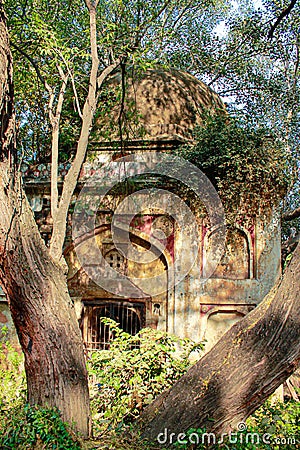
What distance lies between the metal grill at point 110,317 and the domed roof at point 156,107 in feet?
9.89

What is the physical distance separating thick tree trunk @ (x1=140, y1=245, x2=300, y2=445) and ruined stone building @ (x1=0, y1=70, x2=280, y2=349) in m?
4.23

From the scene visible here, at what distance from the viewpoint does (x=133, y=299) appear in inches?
310

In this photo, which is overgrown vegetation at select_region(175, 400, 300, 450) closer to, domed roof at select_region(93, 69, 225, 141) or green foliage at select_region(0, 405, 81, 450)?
green foliage at select_region(0, 405, 81, 450)

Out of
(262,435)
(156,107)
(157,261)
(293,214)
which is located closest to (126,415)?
(262,435)

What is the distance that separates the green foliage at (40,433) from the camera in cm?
313

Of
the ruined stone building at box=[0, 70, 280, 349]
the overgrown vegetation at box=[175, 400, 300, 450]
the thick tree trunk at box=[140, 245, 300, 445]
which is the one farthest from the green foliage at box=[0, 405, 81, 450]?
the ruined stone building at box=[0, 70, 280, 349]

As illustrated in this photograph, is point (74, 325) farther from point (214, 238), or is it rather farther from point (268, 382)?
point (214, 238)

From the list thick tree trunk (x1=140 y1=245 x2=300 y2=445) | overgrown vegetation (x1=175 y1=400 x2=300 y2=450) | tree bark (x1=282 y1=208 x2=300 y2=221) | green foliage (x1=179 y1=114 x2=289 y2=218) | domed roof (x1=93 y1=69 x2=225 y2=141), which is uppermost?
domed roof (x1=93 y1=69 x2=225 y2=141)

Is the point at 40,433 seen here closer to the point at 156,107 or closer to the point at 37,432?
the point at 37,432

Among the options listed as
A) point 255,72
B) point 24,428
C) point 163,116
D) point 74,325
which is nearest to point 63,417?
point 24,428

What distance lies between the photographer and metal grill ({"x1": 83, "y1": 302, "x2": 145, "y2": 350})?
7.93 m

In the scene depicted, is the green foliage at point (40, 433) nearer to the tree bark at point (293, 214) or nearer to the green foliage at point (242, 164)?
the tree bark at point (293, 214)

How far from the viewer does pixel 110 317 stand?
8055 millimetres

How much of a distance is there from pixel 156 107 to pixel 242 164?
268 cm
